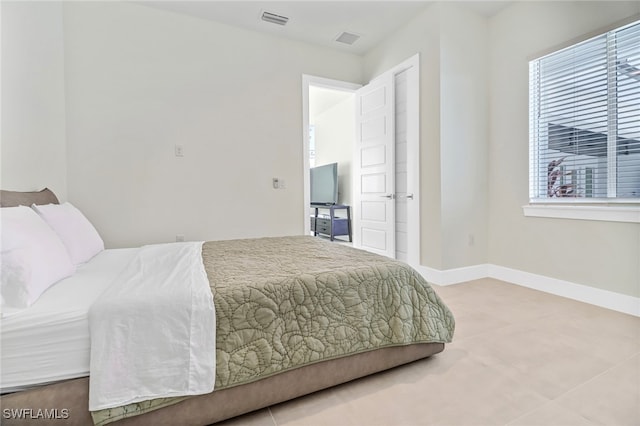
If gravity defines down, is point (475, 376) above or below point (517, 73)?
below

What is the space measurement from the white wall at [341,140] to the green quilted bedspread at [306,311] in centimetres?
429

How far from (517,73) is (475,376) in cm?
301

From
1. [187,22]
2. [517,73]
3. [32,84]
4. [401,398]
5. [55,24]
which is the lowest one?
[401,398]

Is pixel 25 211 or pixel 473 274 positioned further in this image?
pixel 473 274

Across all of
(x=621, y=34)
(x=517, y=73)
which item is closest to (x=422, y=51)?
(x=517, y=73)

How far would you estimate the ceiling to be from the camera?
3096 mm

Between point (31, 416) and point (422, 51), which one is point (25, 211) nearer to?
point (31, 416)

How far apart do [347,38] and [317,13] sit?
623 mm

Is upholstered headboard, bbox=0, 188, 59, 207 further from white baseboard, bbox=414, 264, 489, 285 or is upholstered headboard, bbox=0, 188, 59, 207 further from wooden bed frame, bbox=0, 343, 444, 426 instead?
white baseboard, bbox=414, 264, 489, 285

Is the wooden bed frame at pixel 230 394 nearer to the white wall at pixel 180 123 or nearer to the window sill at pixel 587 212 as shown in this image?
the window sill at pixel 587 212

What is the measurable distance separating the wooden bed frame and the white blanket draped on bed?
0.26ft

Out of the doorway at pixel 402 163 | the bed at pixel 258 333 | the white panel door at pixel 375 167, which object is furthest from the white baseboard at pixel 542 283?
the bed at pixel 258 333

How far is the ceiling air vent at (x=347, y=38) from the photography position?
3.66 metres

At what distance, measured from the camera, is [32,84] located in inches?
88.3
